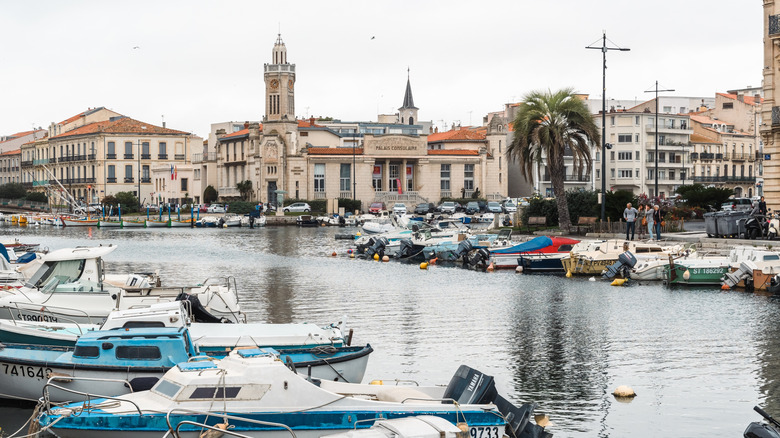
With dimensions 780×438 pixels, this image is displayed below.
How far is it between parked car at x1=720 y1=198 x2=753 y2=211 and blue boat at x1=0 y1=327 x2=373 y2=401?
5014cm

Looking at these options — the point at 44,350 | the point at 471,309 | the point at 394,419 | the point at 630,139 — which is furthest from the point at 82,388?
the point at 630,139

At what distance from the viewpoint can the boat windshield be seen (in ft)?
73.7

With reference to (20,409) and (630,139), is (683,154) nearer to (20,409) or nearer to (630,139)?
(630,139)

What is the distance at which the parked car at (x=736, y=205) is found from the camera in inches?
2408

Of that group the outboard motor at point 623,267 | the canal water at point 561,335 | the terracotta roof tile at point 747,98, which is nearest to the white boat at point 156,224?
the canal water at point 561,335

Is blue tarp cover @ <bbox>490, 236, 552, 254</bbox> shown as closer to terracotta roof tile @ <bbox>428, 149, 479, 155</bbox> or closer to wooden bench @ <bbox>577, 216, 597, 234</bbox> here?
wooden bench @ <bbox>577, 216, 597, 234</bbox>

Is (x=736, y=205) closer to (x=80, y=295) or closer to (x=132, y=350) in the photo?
(x=80, y=295)

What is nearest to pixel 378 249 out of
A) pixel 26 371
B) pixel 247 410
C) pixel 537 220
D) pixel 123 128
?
pixel 537 220

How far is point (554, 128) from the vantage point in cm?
5191

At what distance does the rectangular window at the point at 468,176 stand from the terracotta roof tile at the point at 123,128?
40.2 m

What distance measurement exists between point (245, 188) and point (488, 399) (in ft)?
334

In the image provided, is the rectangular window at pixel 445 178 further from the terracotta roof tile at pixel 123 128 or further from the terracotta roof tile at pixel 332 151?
the terracotta roof tile at pixel 123 128

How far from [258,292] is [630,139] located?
7635cm

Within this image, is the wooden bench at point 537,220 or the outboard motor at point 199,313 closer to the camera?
the outboard motor at point 199,313
